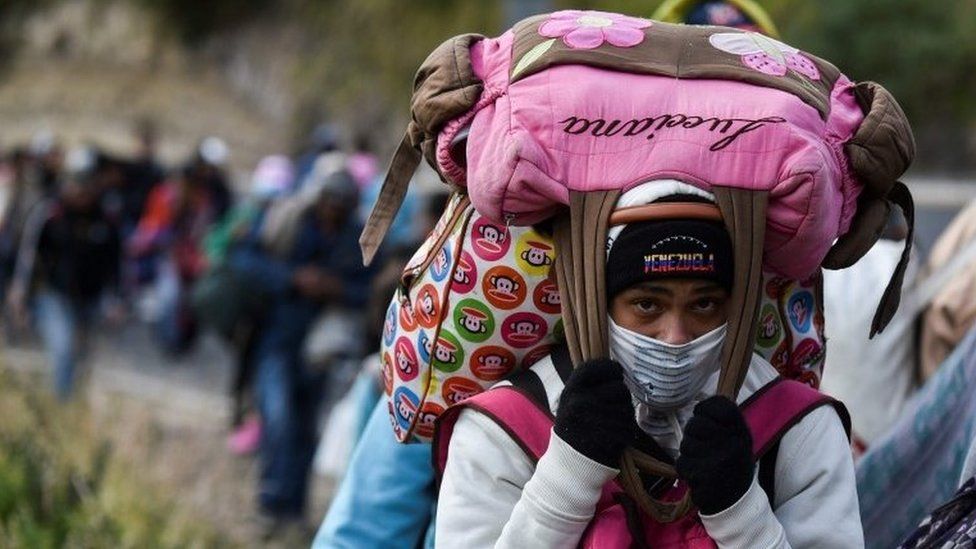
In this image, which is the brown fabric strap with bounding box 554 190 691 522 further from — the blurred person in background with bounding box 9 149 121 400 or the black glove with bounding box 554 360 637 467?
the blurred person in background with bounding box 9 149 121 400

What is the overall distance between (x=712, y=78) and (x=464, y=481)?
0.72 meters

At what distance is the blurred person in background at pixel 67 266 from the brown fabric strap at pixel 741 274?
8.82 m

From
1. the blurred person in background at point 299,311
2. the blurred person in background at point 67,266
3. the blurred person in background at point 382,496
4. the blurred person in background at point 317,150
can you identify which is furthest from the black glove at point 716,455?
the blurred person in background at point 67,266

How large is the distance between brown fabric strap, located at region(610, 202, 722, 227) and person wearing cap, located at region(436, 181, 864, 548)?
0.4 inches

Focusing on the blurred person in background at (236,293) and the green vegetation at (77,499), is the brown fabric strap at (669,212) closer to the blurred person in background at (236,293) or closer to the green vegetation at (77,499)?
the green vegetation at (77,499)

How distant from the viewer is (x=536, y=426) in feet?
8.84

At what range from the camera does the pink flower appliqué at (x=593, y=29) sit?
2732 millimetres

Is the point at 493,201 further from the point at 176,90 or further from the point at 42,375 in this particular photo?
the point at 176,90

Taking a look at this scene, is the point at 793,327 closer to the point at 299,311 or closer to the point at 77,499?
the point at 77,499

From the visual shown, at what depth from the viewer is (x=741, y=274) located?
258cm

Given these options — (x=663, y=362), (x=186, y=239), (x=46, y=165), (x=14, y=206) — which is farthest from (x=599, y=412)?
(x=46, y=165)

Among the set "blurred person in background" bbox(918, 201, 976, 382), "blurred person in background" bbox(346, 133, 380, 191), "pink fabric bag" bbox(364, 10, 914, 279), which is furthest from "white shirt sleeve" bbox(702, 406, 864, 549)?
"blurred person in background" bbox(346, 133, 380, 191)

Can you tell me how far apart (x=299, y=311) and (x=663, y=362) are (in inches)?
236

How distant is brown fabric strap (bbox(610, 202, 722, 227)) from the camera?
2.56m
